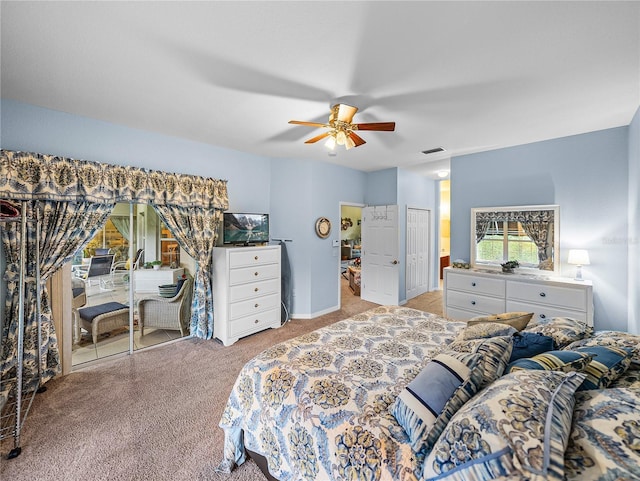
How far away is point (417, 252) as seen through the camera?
18.8 ft

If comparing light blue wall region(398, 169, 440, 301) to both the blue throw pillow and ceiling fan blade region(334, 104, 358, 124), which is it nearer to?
ceiling fan blade region(334, 104, 358, 124)

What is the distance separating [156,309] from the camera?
342 cm

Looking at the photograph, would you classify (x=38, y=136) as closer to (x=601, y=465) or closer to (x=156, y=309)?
(x=156, y=309)

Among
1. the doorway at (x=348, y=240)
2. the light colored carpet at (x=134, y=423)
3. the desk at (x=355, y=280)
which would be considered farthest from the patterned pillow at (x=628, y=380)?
the doorway at (x=348, y=240)

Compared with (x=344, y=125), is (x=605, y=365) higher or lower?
lower

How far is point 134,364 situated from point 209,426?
1501mm

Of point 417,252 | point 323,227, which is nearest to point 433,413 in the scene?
point 323,227

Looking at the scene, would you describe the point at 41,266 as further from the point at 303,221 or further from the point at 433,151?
the point at 433,151

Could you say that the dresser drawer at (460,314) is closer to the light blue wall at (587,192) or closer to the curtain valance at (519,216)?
the light blue wall at (587,192)

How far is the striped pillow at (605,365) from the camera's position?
1.11 m

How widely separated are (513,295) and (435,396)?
293cm

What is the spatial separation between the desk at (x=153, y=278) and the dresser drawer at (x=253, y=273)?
80 cm

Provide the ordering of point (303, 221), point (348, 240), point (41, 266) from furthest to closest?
point (348, 240) → point (303, 221) → point (41, 266)

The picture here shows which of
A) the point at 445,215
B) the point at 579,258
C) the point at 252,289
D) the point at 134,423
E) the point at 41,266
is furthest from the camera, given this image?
the point at 445,215
